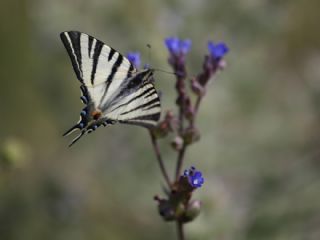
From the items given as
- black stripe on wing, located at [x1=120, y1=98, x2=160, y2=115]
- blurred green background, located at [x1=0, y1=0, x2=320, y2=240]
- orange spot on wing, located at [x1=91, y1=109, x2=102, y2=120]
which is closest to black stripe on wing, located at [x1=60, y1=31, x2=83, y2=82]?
orange spot on wing, located at [x1=91, y1=109, x2=102, y2=120]

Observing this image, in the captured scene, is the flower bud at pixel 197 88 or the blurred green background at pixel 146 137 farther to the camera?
the blurred green background at pixel 146 137

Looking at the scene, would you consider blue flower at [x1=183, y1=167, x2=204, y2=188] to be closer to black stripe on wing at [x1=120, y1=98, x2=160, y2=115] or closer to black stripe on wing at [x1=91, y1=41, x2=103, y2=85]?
black stripe on wing at [x1=120, y1=98, x2=160, y2=115]

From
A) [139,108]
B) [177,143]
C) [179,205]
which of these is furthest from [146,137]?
[139,108]

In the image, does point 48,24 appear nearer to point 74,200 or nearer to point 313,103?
point 74,200

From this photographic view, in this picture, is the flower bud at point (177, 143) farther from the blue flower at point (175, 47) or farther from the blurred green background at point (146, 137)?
the blurred green background at point (146, 137)

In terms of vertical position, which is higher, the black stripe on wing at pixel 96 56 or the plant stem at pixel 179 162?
the black stripe on wing at pixel 96 56

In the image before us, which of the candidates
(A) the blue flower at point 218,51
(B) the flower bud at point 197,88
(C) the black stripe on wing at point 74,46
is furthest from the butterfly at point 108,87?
(A) the blue flower at point 218,51
